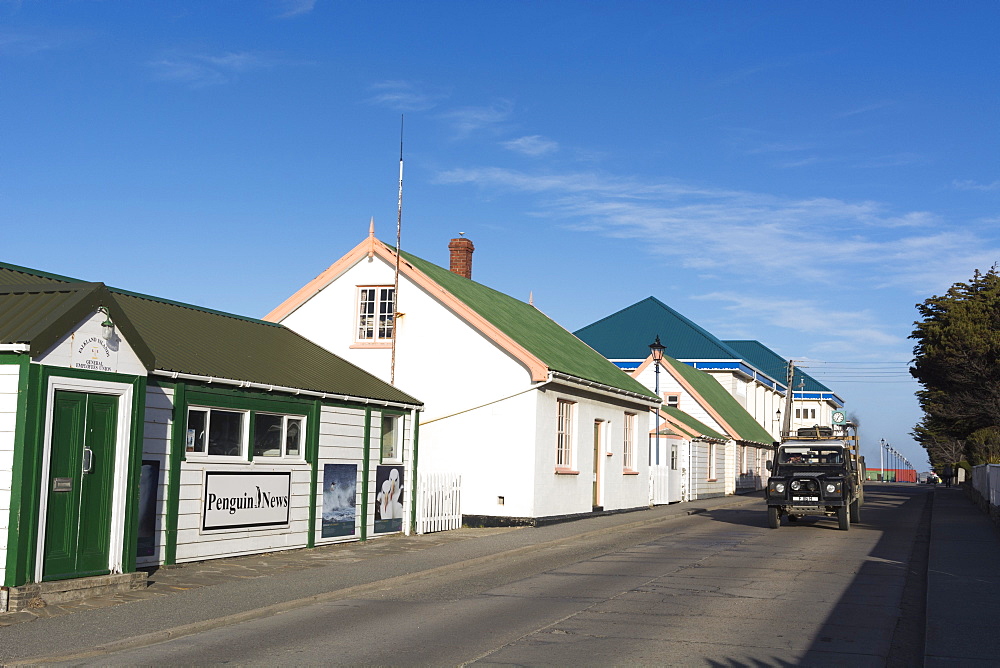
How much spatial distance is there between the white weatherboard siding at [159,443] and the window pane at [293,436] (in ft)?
9.37

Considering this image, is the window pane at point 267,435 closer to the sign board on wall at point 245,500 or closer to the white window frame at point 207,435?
the white window frame at point 207,435

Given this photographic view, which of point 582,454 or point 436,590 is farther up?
point 582,454

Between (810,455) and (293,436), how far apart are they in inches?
567

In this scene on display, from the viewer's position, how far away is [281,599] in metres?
11.6

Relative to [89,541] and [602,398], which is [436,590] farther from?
[602,398]

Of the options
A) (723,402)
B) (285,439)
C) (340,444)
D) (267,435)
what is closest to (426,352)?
(340,444)

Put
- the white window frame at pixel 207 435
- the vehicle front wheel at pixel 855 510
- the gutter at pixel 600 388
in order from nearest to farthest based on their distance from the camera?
the white window frame at pixel 207 435
the gutter at pixel 600 388
the vehicle front wheel at pixel 855 510

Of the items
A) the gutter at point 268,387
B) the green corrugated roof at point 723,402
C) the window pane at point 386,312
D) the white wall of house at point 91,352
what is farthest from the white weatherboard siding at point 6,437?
the green corrugated roof at point 723,402

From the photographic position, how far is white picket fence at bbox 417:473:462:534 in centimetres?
2069

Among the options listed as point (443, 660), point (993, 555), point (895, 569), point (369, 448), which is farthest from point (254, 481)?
point (993, 555)

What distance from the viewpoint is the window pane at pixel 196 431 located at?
14.6 meters

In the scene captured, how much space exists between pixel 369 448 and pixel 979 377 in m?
25.2

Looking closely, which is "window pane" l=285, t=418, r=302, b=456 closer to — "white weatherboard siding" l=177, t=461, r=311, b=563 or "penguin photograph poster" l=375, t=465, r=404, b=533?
"white weatherboard siding" l=177, t=461, r=311, b=563

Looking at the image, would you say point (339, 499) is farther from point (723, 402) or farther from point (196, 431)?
point (723, 402)
